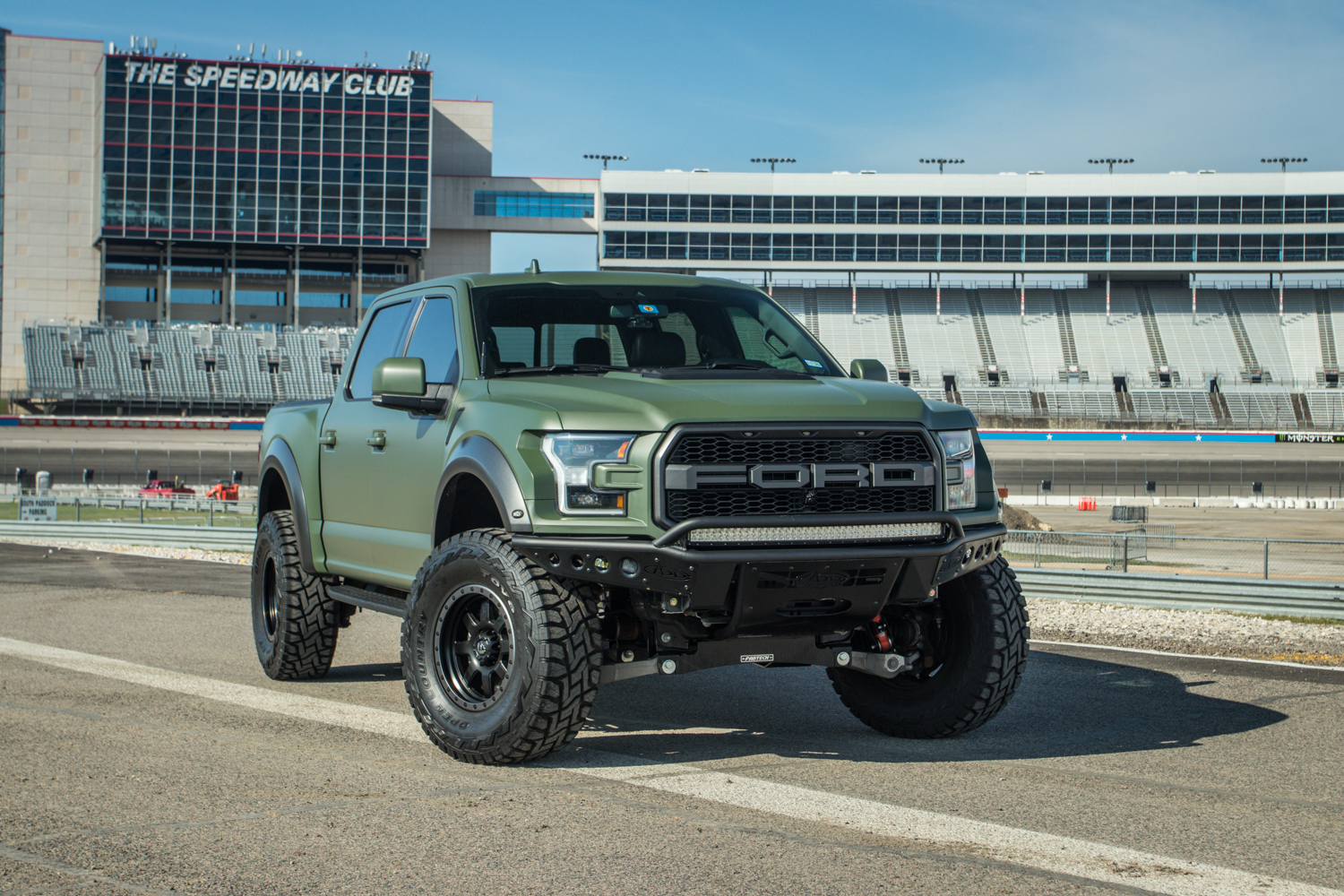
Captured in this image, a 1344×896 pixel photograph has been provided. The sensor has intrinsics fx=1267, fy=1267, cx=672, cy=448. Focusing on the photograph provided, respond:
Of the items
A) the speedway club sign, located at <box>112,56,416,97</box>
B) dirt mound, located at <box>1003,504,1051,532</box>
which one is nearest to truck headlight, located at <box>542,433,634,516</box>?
dirt mound, located at <box>1003,504,1051,532</box>

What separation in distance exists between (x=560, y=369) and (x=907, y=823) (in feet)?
8.95

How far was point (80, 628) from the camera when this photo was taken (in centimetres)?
1060

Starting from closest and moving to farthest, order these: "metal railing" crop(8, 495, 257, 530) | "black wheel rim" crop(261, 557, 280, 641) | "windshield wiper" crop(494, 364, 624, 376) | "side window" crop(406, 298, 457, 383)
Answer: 1. "windshield wiper" crop(494, 364, 624, 376)
2. "side window" crop(406, 298, 457, 383)
3. "black wheel rim" crop(261, 557, 280, 641)
4. "metal railing" crop(8, 495, 257, 530)

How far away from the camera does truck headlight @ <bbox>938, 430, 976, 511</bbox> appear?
5668mm

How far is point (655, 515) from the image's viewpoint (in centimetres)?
507

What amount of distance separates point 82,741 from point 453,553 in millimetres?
2051

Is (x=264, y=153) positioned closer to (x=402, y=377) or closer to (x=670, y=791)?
(x=402, y=377)

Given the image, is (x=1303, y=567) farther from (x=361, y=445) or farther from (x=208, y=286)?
(x=208, y=286)

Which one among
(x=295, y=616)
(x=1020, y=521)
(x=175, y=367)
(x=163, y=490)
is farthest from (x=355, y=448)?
(x=175, y=367)

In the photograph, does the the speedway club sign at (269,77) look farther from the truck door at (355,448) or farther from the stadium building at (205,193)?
the truck door at (355,448)

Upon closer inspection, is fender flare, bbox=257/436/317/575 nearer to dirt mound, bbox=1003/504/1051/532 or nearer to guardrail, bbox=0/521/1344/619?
guardrail, bbox=0/521/1344/619

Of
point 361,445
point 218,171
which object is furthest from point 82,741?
point 218,171

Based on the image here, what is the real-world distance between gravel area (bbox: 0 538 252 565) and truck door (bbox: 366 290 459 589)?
13985 millimetres

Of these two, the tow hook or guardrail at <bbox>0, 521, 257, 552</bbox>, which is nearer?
the tow hook
